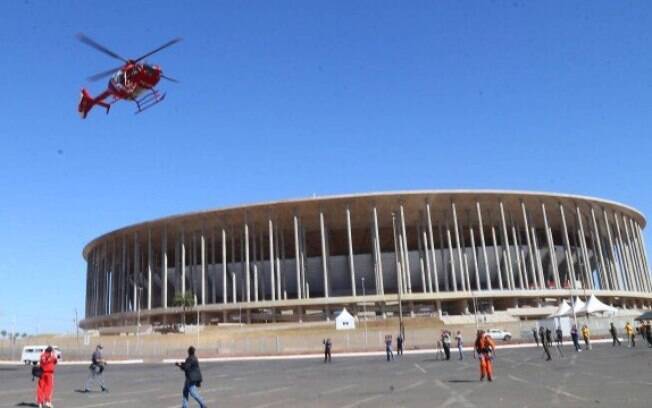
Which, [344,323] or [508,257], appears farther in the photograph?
[508,257]

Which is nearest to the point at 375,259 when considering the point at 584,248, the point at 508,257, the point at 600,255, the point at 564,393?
the point at 508,257

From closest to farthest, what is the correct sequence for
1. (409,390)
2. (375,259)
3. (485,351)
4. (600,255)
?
1. (409,390)
2. (485,351)
3. (375,259)
4. (600,255)

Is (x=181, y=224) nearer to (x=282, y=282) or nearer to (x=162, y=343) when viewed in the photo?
(x=282, y=282)

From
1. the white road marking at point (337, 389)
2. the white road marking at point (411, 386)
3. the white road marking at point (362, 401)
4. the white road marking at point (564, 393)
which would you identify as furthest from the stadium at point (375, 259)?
the white road marking at point (362, 401)

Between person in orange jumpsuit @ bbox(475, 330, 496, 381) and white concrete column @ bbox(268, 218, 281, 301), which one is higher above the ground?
white concrete column @ bbox(268, 218, 281, 301)

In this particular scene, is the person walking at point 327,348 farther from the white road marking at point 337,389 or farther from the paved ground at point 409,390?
the white road marking at point 337,389

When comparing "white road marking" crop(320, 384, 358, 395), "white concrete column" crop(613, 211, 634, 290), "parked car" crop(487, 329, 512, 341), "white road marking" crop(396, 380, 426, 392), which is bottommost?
"parked car" crop(487, 329, 512, 341)

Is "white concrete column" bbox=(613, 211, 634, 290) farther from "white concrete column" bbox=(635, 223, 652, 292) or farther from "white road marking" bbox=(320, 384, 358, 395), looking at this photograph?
"white road marking" bbox=(320, 384, 358, 395)

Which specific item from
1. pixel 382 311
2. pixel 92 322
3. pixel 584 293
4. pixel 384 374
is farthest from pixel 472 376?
pixel 92 322

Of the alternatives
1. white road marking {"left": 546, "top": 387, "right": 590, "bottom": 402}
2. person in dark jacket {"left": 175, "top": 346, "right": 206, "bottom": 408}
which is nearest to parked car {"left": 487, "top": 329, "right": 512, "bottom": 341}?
white road marking {"left": 546, "top": 387, "right": 590, "bottom": 402}

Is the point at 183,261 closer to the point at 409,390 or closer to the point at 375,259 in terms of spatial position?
the point at 375,259
